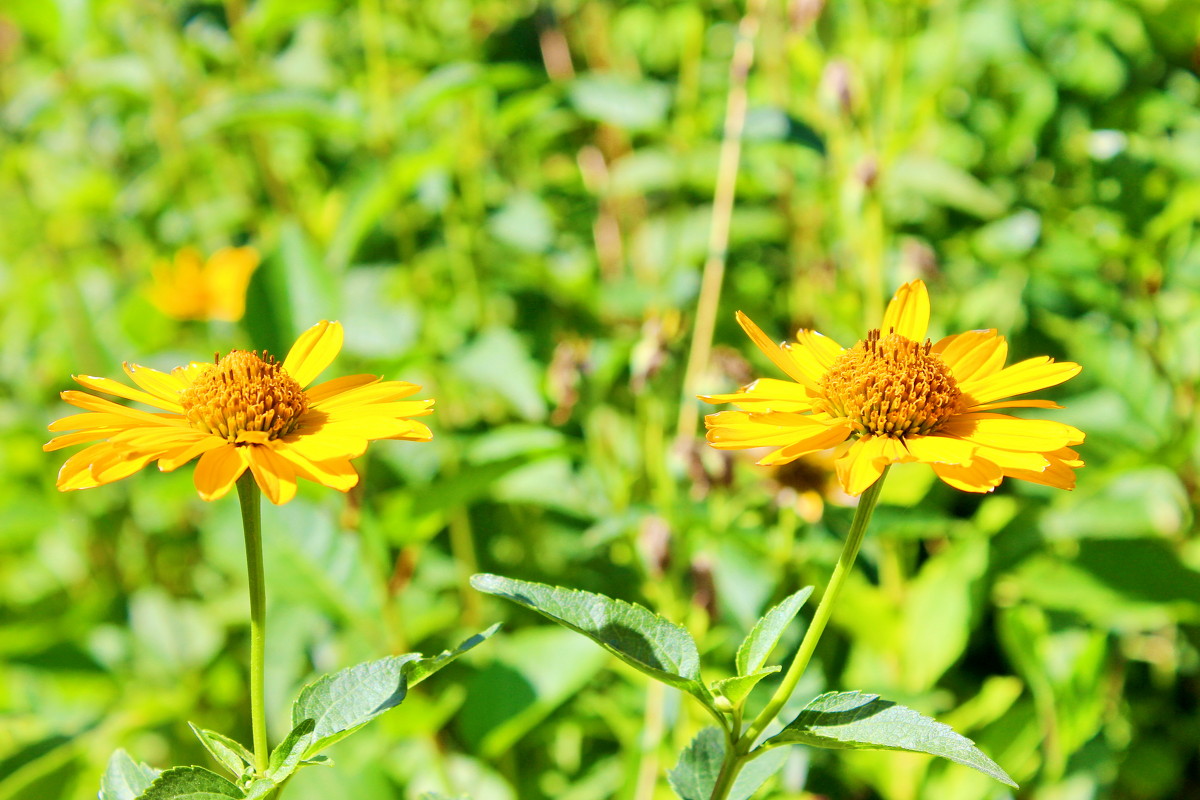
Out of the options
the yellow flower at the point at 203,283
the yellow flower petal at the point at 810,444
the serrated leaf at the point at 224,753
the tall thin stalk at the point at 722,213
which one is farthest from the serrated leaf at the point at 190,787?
the yellow flower at the point at 203,283

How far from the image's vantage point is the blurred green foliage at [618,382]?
1202mm

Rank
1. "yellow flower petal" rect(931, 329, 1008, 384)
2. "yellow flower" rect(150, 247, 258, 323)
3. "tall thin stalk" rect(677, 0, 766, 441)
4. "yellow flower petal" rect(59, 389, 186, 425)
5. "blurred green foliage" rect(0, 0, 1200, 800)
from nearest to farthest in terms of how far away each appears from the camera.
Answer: "yellow flower petal" rect(59, 389, 186, 425)
"yellow flower petal" rect(931, 329, 1008, 384)
"blurred green foliage" rect(0, 0, 1200, 800)
"tall thin stalk" rect(677, 0, 766, 441)
"yellow flower" rect(150, 247, 258, 323)

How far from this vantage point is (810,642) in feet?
1.93

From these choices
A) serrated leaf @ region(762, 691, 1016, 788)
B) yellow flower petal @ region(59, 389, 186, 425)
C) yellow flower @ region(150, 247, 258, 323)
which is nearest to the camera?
serrated leaf @ region(762, 691, 1016, 788)

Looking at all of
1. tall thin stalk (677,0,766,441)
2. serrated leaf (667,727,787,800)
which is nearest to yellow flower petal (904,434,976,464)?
serrated leaf (667,727,787,800)

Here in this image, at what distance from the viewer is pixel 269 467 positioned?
0.63 m

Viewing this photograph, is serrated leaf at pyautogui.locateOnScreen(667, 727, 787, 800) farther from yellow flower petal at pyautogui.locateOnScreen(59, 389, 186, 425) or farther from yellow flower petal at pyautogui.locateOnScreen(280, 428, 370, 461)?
yellow flower petal at pyautogui.locateOnScreen(59, 389, 186, 425)

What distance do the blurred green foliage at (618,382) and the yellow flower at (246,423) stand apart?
402 millimetres

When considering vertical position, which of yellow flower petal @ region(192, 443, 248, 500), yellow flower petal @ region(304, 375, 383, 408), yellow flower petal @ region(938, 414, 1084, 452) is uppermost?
yellow flower petal @ region(192, 443, 248, 500)

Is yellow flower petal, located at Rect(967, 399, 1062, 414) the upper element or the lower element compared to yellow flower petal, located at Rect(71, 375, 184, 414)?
lower

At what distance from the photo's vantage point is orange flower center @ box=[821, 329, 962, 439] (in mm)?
680

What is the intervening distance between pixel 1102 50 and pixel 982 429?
4.20ft

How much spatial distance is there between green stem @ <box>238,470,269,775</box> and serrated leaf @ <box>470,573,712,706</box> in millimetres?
127

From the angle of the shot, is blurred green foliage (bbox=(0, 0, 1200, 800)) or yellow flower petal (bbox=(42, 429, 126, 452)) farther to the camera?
blurred green foliage (bbox=(0, 0, 1200, 800))
